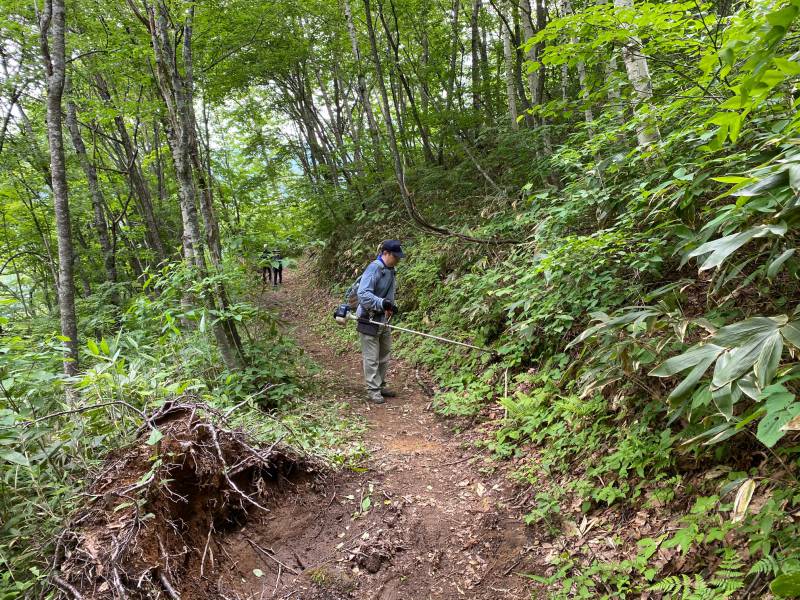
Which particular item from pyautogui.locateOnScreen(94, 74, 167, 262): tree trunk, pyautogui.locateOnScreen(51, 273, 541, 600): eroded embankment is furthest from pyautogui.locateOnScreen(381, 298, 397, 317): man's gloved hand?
pyautogui.locateOnScreen(94, 74, 167, 262): tree trunk

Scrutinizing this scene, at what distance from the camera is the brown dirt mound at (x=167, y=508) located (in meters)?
2.45

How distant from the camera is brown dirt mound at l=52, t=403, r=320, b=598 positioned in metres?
2.45

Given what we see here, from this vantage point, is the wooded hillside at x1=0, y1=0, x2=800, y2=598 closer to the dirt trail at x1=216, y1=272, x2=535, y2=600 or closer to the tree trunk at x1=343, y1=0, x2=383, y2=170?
the tree trunk at x1=343, y1=0, x2=383, y2=170

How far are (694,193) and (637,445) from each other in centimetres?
215

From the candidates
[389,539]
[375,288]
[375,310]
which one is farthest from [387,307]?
[389,539]

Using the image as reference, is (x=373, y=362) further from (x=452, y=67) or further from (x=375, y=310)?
(x=452, y=67)

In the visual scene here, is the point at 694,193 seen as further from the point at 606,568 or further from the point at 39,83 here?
the point at 39,83

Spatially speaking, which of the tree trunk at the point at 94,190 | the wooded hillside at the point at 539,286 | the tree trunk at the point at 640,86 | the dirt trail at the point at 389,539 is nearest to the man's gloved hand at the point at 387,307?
the wooded hillside at the point at 539,286

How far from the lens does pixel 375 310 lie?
6.80 m

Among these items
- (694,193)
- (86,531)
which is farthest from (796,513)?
(86,531)

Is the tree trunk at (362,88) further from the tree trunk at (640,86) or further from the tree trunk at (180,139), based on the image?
the tree trunk at (640,86)

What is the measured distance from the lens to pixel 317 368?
7.47m

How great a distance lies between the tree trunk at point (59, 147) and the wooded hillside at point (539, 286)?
3 cm

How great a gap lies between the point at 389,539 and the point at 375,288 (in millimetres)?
4144
